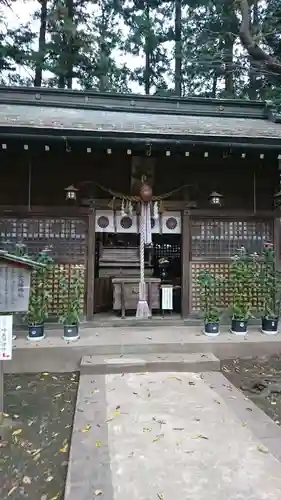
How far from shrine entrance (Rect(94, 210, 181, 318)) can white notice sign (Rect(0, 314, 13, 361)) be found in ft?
10.1

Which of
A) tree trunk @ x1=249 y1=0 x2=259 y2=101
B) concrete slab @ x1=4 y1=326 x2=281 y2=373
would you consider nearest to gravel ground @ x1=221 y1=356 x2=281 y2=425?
concrete slab @ x1=4 y1=326 x2=281 y2=373

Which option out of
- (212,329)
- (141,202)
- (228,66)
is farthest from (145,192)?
(228,66)

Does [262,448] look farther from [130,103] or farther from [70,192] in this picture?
[130,103]

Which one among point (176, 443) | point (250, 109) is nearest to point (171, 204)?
point (176, 443)

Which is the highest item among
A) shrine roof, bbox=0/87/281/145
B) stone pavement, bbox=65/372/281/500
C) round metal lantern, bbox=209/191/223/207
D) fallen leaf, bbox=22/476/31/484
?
shrine roof, bbox=0/87/281/145

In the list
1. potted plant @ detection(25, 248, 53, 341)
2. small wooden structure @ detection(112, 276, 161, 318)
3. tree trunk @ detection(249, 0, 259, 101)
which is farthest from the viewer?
tree trunk @ detection(249, 0, 259, 101)

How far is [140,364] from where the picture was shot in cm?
417

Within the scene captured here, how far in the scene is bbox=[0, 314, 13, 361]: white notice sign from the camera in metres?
3.00

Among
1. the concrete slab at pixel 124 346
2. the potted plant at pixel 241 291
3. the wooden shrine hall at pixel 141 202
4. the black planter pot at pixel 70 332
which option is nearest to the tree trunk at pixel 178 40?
the wooden shrine hall at pixel 141 202

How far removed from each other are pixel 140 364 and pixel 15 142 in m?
3.49

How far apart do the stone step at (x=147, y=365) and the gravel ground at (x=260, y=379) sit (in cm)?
33

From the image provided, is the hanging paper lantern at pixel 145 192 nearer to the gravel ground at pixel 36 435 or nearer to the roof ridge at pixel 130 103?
the gravel ground at pixel 36 435

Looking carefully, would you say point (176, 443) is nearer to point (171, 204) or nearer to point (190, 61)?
point (171, 204)

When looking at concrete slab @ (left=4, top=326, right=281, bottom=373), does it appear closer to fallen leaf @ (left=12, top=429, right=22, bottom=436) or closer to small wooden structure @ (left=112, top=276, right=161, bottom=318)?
small wooden structure @ (left=112, top=276, right=161, bottom=318)
